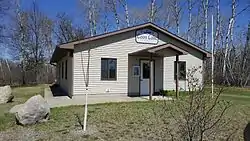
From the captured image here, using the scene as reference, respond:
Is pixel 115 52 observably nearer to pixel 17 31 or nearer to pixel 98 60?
pixel 98 60

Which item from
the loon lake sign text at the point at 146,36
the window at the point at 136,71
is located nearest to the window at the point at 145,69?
the window at the point at 136,71

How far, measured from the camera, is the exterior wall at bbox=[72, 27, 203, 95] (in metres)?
16.5

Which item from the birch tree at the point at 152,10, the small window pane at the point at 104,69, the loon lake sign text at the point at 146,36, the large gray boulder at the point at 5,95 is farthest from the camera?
the birch tree at the point at 152,10

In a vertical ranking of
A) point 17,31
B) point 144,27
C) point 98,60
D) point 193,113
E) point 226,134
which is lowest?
point 226,134

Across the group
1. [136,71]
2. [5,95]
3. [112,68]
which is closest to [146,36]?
[136,71]

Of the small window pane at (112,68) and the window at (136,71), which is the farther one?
the window at (136,71)

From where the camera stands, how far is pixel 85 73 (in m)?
16.4

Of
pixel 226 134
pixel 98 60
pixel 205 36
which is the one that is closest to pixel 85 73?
pixel 98 60

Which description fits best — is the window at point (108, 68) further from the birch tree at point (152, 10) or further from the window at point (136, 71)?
the birch tree at point (152, 10)

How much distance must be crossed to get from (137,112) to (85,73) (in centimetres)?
623

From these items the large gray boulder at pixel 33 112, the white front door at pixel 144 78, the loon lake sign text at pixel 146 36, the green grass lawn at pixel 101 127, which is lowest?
the green grass lawn at pixel 101 127

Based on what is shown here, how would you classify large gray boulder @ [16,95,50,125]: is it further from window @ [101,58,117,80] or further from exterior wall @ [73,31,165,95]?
window @ [101,58,117,80]

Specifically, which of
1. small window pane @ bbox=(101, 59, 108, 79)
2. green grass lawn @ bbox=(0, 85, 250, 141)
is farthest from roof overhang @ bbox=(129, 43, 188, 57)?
green grass lawn @ bbox=(0, 85, 250, 141)

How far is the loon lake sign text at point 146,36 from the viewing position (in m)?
18.2
